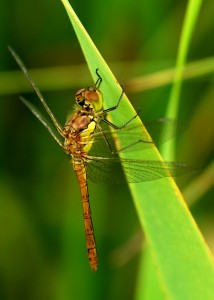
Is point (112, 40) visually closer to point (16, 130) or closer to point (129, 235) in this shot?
point (16, 130)

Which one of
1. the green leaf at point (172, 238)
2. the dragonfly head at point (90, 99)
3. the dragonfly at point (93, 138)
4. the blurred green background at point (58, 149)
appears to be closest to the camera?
the green leaf at point (172, 238)

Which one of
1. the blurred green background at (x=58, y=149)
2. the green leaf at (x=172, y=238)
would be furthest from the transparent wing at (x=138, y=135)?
the blurred green background at (x=58, y=149)

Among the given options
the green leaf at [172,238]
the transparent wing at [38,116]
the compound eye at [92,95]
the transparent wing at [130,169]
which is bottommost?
the green leaf at [172,238]

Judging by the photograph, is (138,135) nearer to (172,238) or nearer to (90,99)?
(172,238)

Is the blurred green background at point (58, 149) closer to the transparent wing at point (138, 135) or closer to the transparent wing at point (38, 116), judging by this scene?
the transparent wing at point (38, 116)

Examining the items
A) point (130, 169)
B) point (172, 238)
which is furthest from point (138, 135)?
point (172, 238)

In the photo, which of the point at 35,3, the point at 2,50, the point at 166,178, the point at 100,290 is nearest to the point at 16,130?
the point at 2,50

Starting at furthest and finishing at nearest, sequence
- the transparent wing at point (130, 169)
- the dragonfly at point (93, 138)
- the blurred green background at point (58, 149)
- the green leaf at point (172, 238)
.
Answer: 1. the blurred green background at point (58, 149)
2. the dragonfly at point (93, 138)
3. the transparent wing at point (130, 169)
4. the green leaf at point (172, 238)
